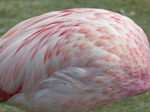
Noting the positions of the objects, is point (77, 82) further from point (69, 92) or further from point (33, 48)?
point (33, 48)

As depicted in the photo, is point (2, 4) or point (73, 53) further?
point (2, 4)

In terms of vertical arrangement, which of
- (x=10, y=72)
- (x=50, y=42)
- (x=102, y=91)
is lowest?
(x=102, y=91)

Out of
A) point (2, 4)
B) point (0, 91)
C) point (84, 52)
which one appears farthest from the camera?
point (2, 4)

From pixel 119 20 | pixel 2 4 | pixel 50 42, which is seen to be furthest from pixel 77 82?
pixel 2 4

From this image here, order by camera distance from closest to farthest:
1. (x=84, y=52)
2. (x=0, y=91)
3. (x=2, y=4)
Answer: (x=84, y=52) < (x=0, y=91) < (x=2, y=4)

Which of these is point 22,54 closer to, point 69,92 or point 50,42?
point 50,42

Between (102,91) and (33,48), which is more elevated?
(33,48)

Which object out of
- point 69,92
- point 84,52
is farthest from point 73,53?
point 69,92
